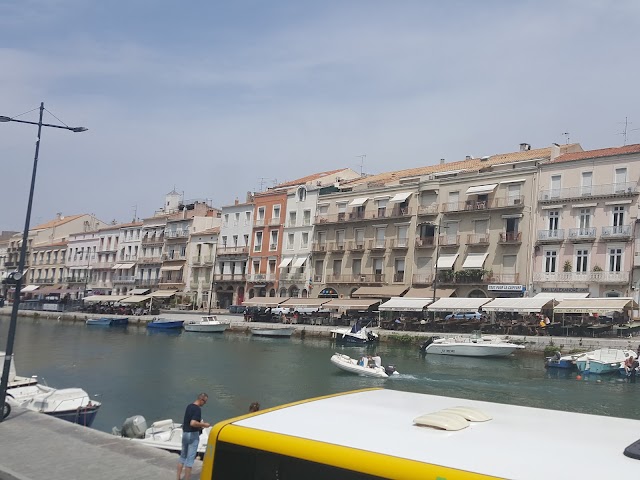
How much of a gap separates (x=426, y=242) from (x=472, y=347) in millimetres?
20508

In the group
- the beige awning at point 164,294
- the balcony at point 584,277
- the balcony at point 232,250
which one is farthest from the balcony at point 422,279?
the beige awning at point 164,294

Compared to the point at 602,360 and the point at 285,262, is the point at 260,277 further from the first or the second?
the point at 602,360

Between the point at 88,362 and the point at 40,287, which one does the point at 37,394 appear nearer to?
the point at 88,362

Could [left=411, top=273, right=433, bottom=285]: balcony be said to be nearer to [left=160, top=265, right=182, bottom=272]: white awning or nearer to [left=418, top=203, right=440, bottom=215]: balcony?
[left=418, top=203, right=440, bottom=215]: balcony

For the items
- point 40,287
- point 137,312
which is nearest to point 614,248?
point 137,312

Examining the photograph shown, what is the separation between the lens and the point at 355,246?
6650cm

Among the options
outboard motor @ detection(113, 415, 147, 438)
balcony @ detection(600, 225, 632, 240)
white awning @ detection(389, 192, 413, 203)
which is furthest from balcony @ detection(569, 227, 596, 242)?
outboard motor @ detection(113, 415, 147, 438)

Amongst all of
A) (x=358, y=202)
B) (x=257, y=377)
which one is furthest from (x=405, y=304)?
(x=257, y=377)

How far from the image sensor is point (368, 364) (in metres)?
A: 32.6

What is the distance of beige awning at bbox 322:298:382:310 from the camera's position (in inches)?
2293

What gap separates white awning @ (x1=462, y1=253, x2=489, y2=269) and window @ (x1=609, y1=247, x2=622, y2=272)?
10649mm

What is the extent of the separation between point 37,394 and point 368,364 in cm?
1776

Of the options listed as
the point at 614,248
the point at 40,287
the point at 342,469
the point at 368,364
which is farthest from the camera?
the point at 40,287

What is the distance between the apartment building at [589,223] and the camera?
155ft
